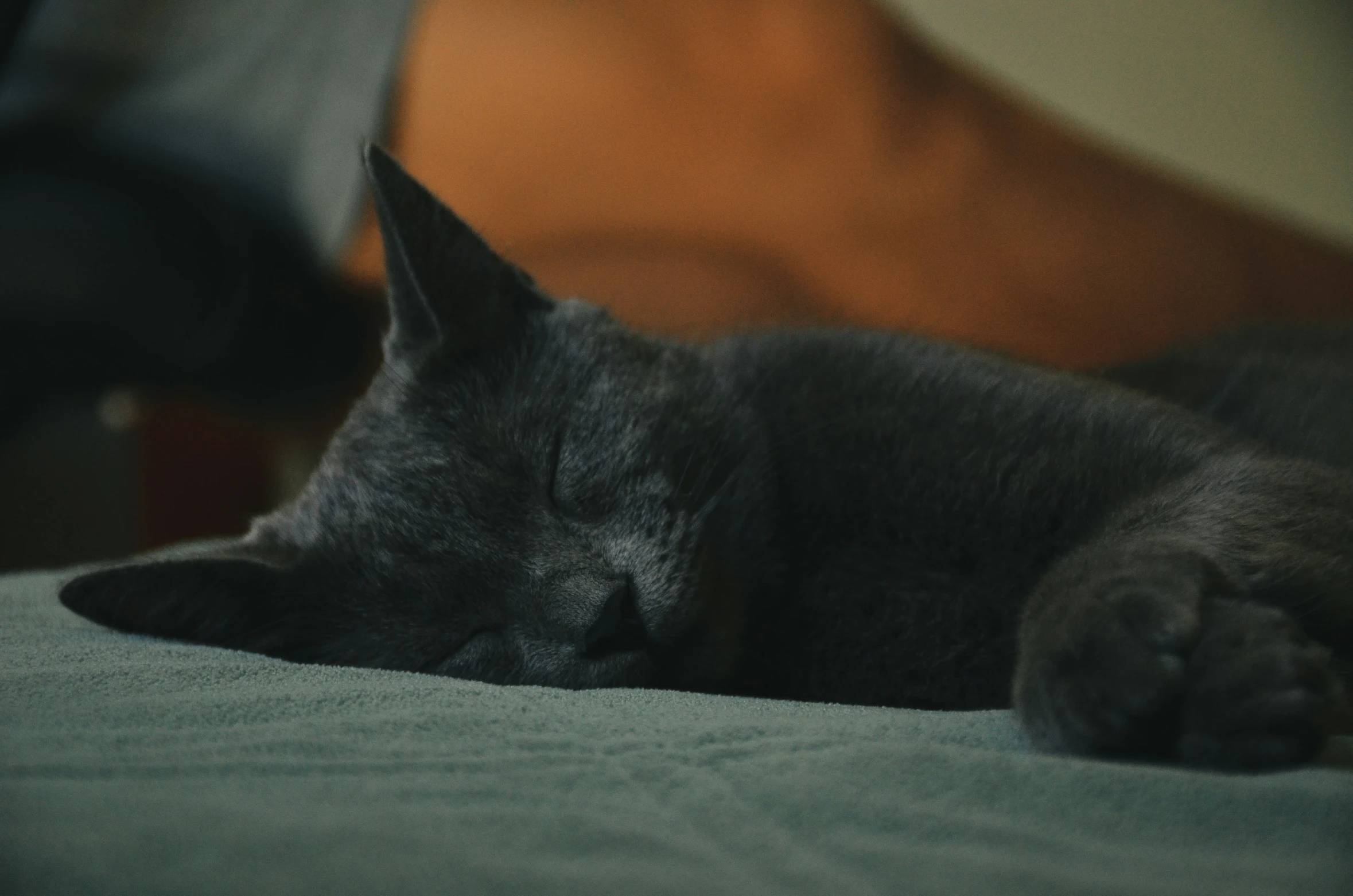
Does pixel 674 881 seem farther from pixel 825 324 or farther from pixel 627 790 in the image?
pixel 825 324

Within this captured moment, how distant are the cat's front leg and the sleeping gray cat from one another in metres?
0.07

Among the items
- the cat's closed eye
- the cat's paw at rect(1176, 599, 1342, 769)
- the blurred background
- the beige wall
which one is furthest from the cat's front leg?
the beige wall

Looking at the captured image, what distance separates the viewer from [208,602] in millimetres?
987

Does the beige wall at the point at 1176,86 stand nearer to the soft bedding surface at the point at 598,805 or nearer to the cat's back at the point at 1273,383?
the cat's back at the point at 1273,383

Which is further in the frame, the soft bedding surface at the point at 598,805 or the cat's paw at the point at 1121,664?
the cat's paw at the point at 1121,664

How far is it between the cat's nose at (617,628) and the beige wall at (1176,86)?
1504 mm

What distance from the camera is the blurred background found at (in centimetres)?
186

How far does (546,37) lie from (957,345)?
112 cm

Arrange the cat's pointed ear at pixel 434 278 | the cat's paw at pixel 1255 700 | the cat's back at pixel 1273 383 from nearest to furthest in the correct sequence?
the cat's paw at pixel 1255 700 → the cat's pointed ear at pixel 434 278 → the cat's back at pixel 1273 383

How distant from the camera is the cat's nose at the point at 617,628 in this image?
0.90 meters

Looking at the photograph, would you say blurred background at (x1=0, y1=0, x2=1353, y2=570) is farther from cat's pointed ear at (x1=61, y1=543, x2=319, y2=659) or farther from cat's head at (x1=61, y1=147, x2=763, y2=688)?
cat's pointed ear at (x1=61, y1=543, x2=319, y2=659)

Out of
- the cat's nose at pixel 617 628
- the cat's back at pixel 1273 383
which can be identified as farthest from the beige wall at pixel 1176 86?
the cat's nose at pixel 617 628

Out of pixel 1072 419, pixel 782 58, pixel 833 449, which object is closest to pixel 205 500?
pixel 782 58

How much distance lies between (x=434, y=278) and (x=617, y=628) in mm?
397
